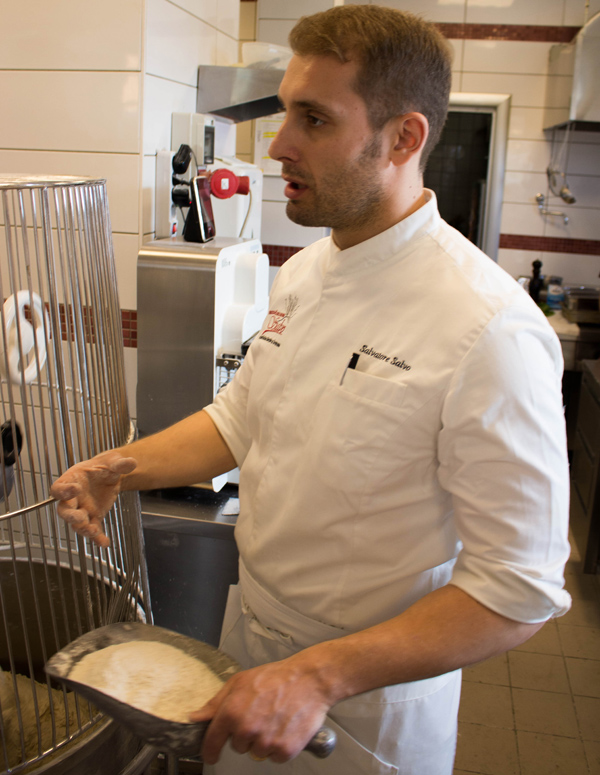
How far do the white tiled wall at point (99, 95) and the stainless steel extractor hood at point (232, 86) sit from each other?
21 centimetres

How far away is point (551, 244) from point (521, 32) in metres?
1.19

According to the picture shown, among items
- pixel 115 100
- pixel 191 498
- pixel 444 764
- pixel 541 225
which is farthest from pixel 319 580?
pixel 541 225

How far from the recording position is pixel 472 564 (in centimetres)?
79

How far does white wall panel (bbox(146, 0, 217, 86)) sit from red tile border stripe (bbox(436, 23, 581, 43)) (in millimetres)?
2134

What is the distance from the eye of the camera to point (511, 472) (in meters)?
0.76

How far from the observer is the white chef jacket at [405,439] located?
765mm

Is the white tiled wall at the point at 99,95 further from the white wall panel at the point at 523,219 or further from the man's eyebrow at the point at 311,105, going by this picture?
the white wall panel at the point at 523,219

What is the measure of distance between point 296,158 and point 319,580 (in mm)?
585

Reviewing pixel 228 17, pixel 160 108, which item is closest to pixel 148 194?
pixel 160 108

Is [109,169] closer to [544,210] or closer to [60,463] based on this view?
[60,463]

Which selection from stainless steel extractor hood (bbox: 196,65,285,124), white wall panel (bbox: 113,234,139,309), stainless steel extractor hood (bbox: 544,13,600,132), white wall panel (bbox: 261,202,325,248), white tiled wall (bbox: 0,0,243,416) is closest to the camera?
white tiled wall (bbox: 0,0,243,416)

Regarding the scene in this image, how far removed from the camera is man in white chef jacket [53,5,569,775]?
2.49 feet

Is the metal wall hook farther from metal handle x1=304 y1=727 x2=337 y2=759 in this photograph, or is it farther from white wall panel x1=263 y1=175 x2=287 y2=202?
metal handle x1=304 y1=727 x2=337 y2=759

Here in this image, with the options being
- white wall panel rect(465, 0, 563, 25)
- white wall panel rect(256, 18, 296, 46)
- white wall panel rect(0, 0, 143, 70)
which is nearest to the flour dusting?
white wall panel rect(0, 0, 143, 70)
